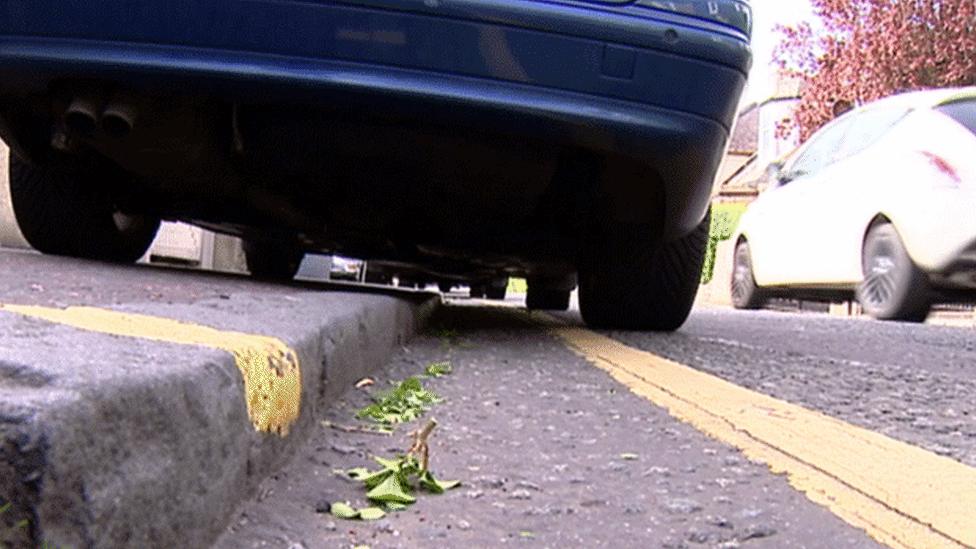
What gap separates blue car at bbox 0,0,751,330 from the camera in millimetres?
2551

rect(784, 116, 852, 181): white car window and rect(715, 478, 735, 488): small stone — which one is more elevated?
rect(784, 116, 852, 181): white car window

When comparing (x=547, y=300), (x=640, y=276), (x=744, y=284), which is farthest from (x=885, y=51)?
(x=640, y=276)

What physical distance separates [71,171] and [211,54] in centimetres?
103

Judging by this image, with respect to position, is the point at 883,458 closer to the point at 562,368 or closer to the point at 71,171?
the point at 562,368

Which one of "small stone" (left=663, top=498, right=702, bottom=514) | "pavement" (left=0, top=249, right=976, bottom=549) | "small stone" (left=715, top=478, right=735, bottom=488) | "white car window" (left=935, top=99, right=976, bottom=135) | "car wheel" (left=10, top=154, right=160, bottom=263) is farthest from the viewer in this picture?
"white car window" (left=935, top=99, right=976, bottom=135)

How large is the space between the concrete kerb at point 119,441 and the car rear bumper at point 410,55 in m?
1.31

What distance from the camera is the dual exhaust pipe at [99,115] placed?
8.81 feet

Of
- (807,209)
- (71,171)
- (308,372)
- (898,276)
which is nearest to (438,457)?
(308,372)

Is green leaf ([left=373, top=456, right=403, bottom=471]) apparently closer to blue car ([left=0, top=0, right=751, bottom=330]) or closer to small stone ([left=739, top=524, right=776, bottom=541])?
small stone ([left=739, top=524, right=776, bottom=541])

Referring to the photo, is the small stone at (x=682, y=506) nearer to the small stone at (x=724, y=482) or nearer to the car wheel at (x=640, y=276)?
the small stone at (x=724, y=482)

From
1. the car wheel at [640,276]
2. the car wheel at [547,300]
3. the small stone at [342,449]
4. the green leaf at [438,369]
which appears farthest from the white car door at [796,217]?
the small stone at [342,449]

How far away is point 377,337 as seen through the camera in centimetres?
245

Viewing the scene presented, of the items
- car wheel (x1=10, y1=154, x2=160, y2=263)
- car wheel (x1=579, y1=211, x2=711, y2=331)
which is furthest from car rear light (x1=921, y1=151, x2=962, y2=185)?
car wheel (x1=10, y1=154, x2=160, y2=263)

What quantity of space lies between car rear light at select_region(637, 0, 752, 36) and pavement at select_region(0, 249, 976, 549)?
2.90 feet
